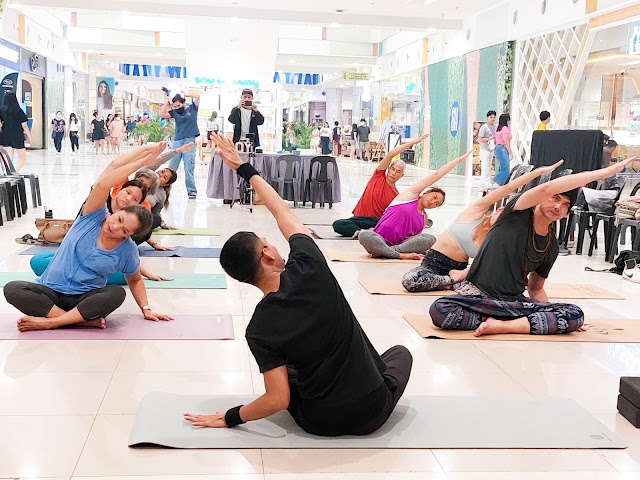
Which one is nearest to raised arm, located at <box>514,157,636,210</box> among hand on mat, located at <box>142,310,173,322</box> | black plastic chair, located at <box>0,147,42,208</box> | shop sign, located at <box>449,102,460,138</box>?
hand on mat, located at <box>142,310,173,322</box>

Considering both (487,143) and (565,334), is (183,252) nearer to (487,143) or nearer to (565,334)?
(565,334)

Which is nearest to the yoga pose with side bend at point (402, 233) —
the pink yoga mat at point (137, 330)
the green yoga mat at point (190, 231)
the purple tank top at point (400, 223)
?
the purple tank top at point (400, 223)

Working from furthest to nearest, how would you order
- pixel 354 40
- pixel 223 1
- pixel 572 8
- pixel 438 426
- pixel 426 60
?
pixel 354 40 → pixel 426 60 → pixel 223 1 → pixel 572 8 → pixel 438 426

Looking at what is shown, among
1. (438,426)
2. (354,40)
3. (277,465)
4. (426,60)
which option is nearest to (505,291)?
(438,426)

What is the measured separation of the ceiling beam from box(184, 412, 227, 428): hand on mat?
50.8ft

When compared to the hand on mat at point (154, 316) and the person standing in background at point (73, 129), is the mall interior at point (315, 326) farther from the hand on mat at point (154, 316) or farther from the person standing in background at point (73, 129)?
the person standing in background at point (73, 129)

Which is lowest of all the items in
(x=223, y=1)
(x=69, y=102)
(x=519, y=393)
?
(x=519, y=393)

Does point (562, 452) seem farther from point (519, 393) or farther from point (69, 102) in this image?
point (69, 102)

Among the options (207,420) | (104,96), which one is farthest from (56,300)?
(104,96)

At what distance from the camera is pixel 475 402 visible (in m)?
3.28

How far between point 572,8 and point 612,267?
24.8ft

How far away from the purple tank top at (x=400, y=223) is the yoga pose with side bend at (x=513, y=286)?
7.48 feet

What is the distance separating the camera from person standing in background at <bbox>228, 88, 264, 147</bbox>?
38.3 feet

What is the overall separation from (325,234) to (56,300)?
180 inches
